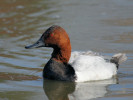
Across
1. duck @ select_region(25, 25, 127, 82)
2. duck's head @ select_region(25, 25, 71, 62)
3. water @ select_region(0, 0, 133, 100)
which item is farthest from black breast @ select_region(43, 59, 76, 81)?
duck's head @ select_region(25, 25, 71, 62)

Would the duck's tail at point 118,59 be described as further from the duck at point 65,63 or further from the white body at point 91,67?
the duck at point 65,63

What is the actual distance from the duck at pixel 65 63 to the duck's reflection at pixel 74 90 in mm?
103

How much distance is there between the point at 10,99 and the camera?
5.80m

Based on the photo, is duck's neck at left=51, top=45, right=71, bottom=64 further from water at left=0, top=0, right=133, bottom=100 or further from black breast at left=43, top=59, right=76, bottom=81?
water at left=0, top=0, right=133, bottom=100

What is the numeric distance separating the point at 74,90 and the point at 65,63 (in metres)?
0.65

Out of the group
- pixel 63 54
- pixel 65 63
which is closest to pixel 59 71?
pixel 65 63

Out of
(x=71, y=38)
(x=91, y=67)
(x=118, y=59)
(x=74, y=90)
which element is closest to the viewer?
(x=74, y=90)

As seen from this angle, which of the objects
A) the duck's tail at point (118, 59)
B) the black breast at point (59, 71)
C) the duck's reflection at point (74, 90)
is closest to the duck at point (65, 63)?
the black breast at point (59, 71)

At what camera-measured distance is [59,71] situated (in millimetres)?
6648

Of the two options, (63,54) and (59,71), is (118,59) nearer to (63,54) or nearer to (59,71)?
(63,54)

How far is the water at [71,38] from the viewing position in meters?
6.20

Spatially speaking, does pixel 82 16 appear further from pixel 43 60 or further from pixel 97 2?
pixel 43 60

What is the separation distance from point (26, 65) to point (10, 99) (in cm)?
188

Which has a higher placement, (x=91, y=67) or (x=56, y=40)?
(x=56, y=40)
